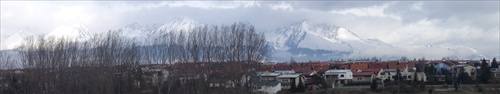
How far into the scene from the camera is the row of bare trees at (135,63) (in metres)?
33.5

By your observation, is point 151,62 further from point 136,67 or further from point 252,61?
point 252,61

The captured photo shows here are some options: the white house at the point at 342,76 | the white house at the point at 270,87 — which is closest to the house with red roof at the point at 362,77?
the white house at the point at 342,76

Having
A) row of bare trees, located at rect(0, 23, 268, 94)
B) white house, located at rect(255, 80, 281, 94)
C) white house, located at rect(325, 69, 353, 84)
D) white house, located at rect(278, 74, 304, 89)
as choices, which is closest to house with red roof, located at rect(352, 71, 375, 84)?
white house, located at rect(325, 69, 353, 84)

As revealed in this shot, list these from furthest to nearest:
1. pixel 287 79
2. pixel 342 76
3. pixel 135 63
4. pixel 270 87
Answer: pixel 342 76
pixel 287 79
pixel 270 87
pixel 135 63

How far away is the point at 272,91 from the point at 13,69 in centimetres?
1685

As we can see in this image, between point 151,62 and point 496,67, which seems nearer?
point 151,62

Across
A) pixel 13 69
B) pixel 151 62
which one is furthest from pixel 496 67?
pixel 13 69

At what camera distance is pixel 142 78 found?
36312mm

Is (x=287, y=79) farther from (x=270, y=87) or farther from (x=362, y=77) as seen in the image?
(x=362, y=77)

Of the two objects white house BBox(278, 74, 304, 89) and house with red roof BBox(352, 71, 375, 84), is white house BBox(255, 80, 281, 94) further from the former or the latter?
house with red roof BBox(352, 71, 375, 84)

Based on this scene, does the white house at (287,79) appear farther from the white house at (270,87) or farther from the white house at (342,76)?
the white house at (342,76)

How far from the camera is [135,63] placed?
36.4m

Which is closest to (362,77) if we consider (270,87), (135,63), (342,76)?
(342,76)

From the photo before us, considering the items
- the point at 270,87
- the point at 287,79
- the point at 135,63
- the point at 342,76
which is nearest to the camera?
the point at 135,63
